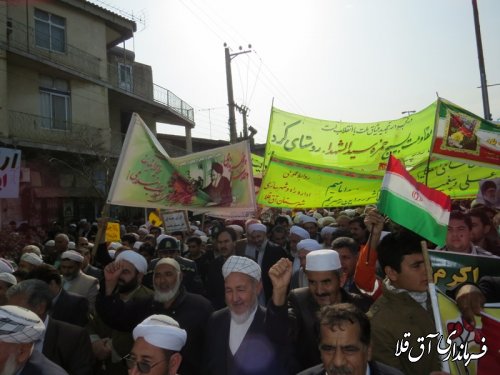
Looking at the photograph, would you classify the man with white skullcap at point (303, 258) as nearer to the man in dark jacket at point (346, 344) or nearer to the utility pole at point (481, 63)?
the man in dark jacket at point (346, 344)

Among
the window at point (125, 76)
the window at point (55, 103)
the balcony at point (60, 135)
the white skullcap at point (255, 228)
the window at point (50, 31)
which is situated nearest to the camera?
the white skullcap at point (255, 228)

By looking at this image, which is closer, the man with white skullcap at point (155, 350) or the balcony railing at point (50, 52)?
the man with white skullcap at point (155, 350)

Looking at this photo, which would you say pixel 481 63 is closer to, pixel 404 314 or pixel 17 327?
pixel 404 314

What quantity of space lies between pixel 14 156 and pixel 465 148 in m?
6.96

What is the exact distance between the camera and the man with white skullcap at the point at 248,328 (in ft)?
9.93

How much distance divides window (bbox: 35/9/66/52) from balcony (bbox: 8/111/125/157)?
3135 mm

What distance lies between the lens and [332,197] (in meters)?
7.51

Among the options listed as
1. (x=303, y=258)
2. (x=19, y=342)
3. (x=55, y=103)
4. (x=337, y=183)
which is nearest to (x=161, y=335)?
(x=19, y=342)

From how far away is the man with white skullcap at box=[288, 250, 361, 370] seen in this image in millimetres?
3160

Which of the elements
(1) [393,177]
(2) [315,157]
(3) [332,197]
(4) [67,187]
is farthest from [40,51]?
(1) [393,177]

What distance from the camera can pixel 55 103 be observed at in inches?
789

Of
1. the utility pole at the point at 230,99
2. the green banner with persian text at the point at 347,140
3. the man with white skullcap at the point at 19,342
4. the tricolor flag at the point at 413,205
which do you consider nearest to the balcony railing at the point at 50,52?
the utility pole at the point at 230,99

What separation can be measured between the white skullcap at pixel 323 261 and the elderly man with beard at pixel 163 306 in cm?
106

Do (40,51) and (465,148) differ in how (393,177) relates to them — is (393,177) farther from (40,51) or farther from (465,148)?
(40,51)
